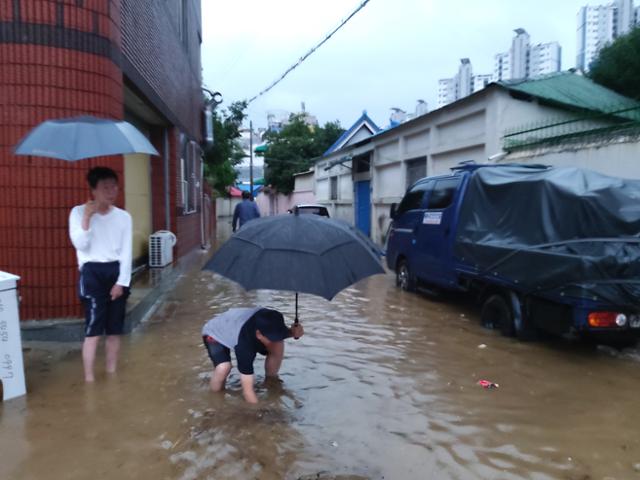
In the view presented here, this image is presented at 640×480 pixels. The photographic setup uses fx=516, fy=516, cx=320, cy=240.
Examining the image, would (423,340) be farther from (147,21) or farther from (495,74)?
(495,74)

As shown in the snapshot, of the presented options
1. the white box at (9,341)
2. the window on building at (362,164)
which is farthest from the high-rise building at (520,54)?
the white box at (9,341)

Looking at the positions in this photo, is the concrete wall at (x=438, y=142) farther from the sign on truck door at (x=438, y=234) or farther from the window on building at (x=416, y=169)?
the sign on truck door at (x=438, y=234)

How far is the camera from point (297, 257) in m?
3.43

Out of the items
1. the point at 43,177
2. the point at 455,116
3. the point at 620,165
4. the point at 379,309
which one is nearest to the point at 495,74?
the point at 455,116

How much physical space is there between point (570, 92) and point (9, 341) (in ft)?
36.4

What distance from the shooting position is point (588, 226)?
5.02 metres

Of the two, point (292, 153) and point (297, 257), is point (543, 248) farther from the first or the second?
point (292, 153)

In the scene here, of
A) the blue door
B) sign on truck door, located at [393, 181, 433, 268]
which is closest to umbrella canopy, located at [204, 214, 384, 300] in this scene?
sign on truck door, located at [393, 181, 433, 268]

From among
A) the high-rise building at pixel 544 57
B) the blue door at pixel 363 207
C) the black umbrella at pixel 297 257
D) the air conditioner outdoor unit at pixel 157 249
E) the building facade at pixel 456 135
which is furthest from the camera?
the high-rise building at pixel 544 57

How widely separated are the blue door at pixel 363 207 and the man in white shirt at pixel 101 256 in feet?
47.1

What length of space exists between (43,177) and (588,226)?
5.39 meters

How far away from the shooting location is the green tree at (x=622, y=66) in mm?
13484

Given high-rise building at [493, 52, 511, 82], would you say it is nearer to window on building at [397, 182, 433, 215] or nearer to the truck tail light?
window on building at [397, 182, 433, 215]

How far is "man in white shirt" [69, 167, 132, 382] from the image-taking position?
3.94 m
